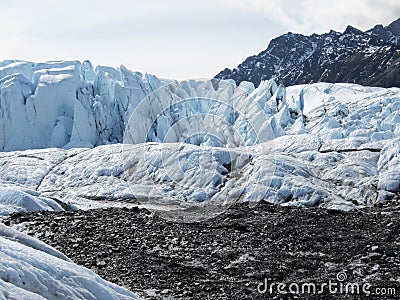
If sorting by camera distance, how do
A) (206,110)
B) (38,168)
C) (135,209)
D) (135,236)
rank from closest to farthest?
(135,236), (135,209), (38,168), (206,110)

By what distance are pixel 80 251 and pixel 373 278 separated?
11.4 metres

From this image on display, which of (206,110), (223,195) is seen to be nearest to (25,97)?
(206,110)

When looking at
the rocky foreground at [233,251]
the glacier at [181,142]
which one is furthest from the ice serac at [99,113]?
the rocky foreground at [233,251]

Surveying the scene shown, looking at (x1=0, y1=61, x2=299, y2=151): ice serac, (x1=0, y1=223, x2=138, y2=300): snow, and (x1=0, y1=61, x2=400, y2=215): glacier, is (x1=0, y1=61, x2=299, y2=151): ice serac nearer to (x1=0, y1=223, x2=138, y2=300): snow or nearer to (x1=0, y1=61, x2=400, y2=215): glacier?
(x1=0, y1=61, x2=400, y2=215): glacier

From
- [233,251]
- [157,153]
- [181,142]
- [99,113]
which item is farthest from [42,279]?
[99,113]

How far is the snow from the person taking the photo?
9.81 meters

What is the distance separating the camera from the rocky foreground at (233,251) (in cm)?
1653

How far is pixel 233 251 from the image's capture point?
20.6m

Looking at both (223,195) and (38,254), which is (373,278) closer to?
(38,254)

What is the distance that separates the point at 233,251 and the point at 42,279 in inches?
442

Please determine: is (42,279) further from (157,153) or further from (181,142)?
(181,142)

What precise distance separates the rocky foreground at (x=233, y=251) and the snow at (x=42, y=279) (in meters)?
4.81

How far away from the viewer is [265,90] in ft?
366

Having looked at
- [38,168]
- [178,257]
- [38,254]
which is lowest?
[38,168]
